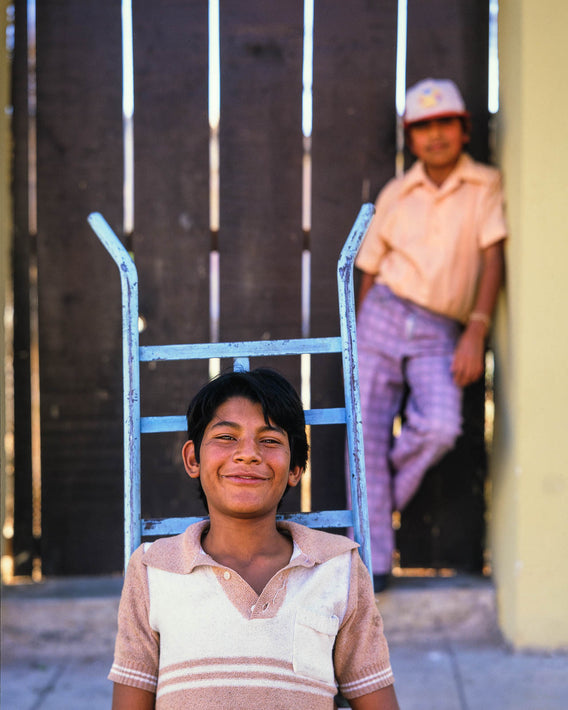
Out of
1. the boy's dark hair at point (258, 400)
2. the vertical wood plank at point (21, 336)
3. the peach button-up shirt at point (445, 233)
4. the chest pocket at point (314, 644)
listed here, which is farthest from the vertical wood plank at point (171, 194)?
the chest pocket at point (314, 644)

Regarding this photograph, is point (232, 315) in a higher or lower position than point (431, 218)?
lower

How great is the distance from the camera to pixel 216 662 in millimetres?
1692

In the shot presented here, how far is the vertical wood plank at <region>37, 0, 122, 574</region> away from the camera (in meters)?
3.38

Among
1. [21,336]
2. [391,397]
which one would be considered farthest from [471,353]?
[21,336]

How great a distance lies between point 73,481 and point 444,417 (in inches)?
57.4

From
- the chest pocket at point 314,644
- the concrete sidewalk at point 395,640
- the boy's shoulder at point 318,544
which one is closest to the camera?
the chest pocket at point 314,644

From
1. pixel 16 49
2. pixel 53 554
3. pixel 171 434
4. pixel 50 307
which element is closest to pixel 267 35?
pixel 16 49

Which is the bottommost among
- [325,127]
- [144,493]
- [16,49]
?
[144,493]

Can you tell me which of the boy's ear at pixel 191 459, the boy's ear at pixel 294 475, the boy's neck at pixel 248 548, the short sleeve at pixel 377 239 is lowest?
the boy's neck at pixel 248 548

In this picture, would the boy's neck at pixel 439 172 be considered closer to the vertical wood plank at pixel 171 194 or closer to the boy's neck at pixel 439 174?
the boy's neck at pixel 439 174

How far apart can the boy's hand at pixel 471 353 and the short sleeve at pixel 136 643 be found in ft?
5.42

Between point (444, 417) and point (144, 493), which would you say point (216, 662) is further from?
point (144, 493)

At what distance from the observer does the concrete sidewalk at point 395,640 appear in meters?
2.90

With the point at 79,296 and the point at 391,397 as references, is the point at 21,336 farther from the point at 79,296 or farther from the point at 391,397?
the point at 391,397
